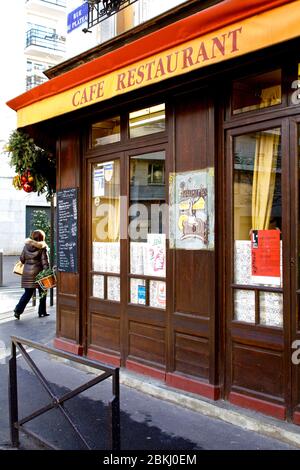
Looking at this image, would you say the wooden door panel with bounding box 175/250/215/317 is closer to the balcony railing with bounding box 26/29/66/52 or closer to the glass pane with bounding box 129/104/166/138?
the glass pane with bounding box 129/104/166/138

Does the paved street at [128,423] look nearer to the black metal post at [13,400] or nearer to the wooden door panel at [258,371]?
the black metal post at [13,400]

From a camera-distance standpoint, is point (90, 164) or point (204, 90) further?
point (90, 164)

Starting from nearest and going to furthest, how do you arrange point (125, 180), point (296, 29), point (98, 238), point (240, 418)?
1. point (296, 29)
2. point (240, 418)
3. point (125, 180)
4. point (98, 238)

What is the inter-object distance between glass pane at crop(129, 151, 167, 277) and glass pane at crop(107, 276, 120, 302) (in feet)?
1.08

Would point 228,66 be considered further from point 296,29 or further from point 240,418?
point 240,418

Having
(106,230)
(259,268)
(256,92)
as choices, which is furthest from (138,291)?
(256,92)

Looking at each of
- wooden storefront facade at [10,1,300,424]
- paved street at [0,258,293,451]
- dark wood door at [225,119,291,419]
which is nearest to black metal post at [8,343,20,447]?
paved street at [0,258,293,451]

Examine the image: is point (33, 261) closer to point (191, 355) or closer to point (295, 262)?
point (191, 355)

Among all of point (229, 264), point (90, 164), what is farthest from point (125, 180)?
point (229, 264)

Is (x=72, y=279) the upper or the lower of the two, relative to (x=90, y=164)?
lower

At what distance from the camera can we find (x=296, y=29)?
11.2 feet

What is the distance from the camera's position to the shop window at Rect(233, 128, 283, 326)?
165 inches

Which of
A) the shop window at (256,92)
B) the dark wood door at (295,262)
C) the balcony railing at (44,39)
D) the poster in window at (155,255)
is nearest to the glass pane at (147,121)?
the shop window at (256,92)

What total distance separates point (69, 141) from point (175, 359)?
128 inches
